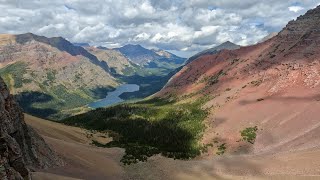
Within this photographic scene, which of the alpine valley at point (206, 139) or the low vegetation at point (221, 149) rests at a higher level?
the alpine valley at point (206, 139)

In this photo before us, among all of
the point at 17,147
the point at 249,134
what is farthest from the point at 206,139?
the point at 17,147

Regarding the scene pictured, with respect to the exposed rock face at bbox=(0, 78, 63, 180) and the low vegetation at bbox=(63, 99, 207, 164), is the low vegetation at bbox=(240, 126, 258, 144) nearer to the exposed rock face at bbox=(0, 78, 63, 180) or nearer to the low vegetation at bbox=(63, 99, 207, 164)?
the low vegetation at bbox=(63, 99, 207, 164)

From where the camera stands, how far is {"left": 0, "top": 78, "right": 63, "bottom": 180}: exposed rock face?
120 feet

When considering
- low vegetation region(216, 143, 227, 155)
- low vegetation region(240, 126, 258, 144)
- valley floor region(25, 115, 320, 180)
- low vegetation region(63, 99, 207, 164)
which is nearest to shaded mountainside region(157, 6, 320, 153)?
low vegetation region(240, 126, 258, 144)

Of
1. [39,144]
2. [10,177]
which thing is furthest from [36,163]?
[10,177]

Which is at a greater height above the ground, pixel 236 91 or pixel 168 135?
pixel 236 91

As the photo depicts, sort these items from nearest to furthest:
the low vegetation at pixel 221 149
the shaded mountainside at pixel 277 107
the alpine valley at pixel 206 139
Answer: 1. the alpine valley at pixel 206 139
2. the shaded mountainside at pixel 277 107
3. the low vegetation at pixel 221 149

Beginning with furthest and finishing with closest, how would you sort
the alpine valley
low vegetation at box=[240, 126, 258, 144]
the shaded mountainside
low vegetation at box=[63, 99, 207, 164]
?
1. low vegetation at box=[63, 99, 207, 164]
2. low vegetation at box=[240, 126, 258, 144]
3. the shaded mountainside
4. the alpine valley

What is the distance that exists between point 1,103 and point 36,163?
11527 mm

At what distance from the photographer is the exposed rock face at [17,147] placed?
120 feet

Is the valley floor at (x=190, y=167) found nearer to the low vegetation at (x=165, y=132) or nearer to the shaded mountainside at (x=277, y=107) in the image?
the shaded mountainside at (x=277, y=107)

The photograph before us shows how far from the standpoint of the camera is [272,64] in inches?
7697

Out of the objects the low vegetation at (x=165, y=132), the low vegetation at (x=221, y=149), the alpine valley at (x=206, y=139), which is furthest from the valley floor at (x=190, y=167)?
the low vegetation at (x=221, y=149)

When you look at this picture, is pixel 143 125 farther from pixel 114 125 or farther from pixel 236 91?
pixel 236 91
